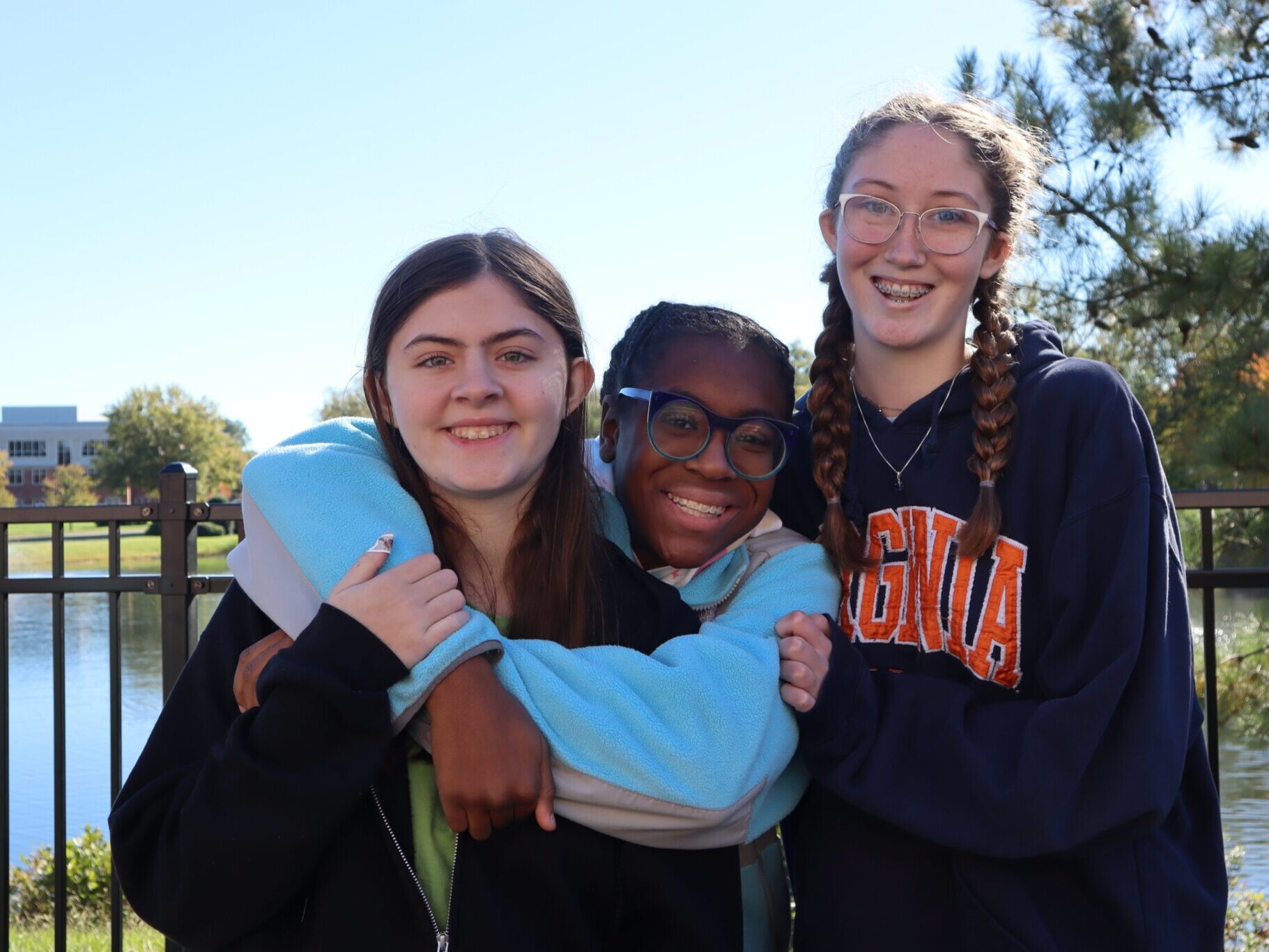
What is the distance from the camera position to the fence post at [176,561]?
11.5 feet

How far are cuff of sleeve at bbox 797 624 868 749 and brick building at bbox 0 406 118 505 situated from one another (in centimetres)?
9109

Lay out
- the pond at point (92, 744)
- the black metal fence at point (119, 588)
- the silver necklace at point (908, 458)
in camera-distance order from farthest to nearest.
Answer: the pond at point (92, 744) < the black metal fence at point (119, 588) < the silver necklace at point (908, 458)

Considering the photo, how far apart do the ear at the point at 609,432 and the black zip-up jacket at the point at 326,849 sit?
737 mm

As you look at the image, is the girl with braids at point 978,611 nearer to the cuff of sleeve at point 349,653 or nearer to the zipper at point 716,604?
the zipper at point 716,604

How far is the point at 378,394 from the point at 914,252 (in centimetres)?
98

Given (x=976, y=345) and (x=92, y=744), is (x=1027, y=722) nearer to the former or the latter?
(x=976, y=345)

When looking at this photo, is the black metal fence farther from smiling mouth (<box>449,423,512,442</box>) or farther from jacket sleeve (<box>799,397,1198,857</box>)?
smiling mouth (<box>449,423,512,442</box>)

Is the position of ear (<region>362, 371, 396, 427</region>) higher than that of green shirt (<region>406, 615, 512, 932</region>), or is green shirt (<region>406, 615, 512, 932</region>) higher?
ear (<region>362, 371, 396, 427</region>)

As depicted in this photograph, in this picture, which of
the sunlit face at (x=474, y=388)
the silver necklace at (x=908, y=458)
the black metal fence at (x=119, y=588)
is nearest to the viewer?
the sunlit face at (x=474, y=388)

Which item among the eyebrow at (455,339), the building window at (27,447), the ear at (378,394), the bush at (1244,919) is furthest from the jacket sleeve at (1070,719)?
the building window at (27,447)

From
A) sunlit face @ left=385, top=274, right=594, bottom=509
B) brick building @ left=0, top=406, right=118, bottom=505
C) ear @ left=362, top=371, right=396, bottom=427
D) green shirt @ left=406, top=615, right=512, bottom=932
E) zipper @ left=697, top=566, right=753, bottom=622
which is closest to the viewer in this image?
green shirt @ left=406, top=615, right=512, bottom=932

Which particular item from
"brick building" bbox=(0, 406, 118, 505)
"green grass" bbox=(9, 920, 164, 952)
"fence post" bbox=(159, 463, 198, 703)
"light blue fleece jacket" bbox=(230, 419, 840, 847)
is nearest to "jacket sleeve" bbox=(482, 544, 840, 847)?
"light blue fleece jacket" bbox=(230, 419, 840, 847)

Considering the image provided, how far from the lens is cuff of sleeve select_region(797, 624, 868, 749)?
1.77m

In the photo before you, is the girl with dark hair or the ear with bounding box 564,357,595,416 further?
the ear with bounding box 564,357,595,416
